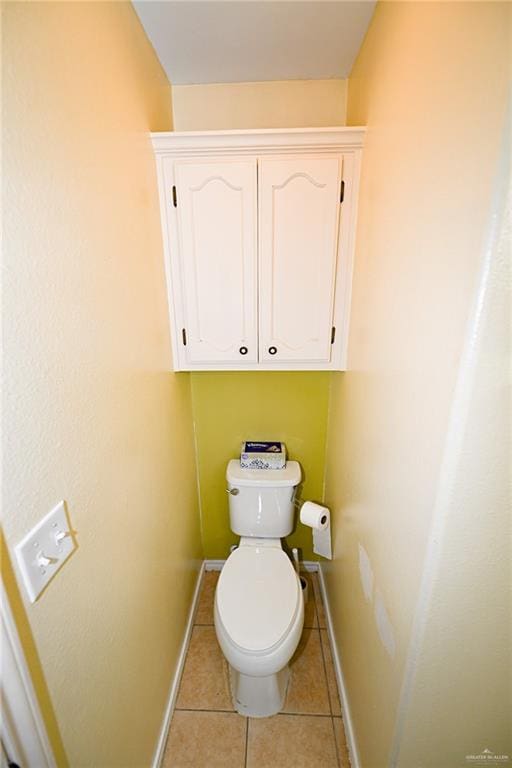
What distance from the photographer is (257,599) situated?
1.28m

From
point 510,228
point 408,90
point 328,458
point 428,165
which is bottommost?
point 328,458

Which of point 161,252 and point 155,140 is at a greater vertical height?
point 155,140

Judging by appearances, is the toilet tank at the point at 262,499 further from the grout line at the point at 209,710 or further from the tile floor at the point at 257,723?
the grout line at the point at 209,710

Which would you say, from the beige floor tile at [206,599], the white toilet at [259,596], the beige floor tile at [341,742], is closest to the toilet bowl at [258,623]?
the white toilet at [259,596]

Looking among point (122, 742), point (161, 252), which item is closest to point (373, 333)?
point (161, 252)

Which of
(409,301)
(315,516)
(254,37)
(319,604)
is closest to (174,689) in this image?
(319,604)

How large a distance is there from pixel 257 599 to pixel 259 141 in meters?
1.66

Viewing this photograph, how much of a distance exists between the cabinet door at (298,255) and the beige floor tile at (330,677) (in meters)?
1.33

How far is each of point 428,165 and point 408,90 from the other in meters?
0.23

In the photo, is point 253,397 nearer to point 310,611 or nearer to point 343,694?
point 310,611

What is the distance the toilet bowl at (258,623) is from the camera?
1135mm

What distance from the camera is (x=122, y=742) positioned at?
0.89 m

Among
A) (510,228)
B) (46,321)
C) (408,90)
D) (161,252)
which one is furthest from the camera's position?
(161,252)

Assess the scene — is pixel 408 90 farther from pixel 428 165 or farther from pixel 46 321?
pixel 46 321
